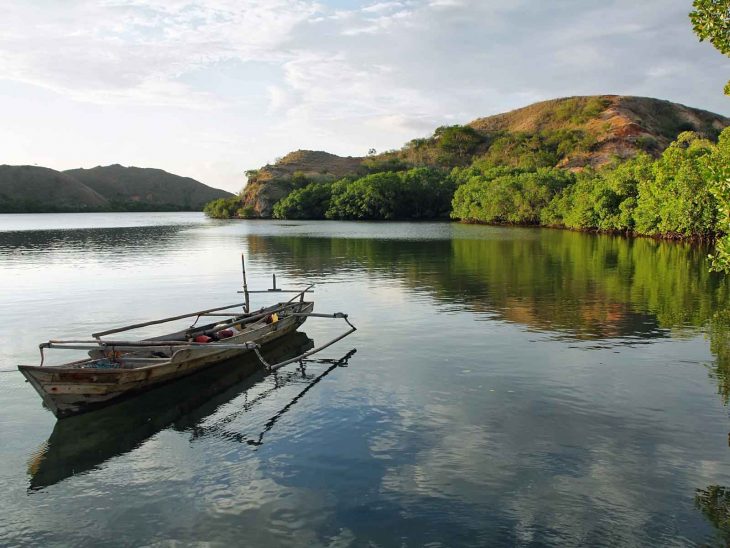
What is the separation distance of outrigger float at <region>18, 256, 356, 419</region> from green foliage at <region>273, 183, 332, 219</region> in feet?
504

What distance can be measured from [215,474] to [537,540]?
22.8 ft

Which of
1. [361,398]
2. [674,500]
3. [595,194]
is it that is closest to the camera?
[674,500]

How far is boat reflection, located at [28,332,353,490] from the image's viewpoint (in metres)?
13.9

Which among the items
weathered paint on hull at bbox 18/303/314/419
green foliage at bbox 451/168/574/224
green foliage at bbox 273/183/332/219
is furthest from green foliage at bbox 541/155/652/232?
green foliage at bbox 273/183/332/219

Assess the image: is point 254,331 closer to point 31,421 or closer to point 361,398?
point 361,398

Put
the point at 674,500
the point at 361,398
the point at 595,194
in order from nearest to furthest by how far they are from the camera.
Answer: the point at 674,500 < the point at 361,398 < the point at 595,194

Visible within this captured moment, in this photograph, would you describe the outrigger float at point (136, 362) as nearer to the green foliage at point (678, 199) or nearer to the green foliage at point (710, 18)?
the green foliage at point (710, 18)

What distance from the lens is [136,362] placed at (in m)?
18.5

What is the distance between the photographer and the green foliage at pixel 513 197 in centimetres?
11000

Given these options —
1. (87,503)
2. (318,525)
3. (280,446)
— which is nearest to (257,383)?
(280,446)

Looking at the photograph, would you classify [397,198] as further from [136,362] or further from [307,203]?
[136,362]

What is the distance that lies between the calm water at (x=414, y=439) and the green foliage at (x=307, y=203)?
14589cm

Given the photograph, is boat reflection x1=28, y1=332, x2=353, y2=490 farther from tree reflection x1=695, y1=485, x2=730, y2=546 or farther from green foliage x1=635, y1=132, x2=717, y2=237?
green foliage x1=635, y1=132, x2=717, y2=237

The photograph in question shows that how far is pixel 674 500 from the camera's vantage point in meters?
11.5
